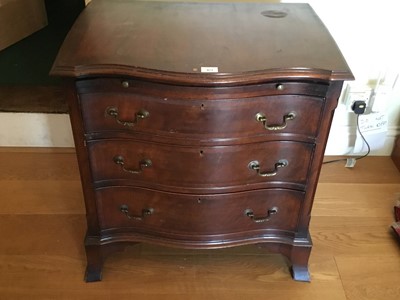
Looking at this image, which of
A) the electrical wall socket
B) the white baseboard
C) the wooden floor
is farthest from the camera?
the white baseboard

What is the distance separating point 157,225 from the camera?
134cm

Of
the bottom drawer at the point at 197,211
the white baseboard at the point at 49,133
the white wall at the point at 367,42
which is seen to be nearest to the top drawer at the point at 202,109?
the bottom drawer at the point at 197,211

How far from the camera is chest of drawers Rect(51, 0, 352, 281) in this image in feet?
3.47

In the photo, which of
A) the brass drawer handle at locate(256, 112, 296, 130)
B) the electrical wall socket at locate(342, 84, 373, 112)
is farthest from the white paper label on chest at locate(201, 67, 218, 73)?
the electrical wall socket at locate(342, 84, 373, 112)

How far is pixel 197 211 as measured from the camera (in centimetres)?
129

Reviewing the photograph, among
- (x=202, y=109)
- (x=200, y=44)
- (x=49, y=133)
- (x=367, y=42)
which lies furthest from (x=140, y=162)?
(x=367, y=42)

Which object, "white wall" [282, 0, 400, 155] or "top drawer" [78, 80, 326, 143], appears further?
"white wall" [282, 0, 400, 155]

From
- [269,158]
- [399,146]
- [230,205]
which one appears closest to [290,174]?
[269,158]

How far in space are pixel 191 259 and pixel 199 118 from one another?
63cm

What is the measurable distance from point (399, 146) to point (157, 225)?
1.20 meters

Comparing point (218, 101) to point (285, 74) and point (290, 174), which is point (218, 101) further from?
point (290, 174)

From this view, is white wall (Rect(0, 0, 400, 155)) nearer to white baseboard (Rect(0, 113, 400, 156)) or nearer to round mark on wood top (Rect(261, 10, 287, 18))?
white baseboard (Rect(0, 113, 400, 156))

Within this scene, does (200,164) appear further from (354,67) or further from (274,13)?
(354,67)

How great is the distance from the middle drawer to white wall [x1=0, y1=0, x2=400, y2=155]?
29.5 inches
